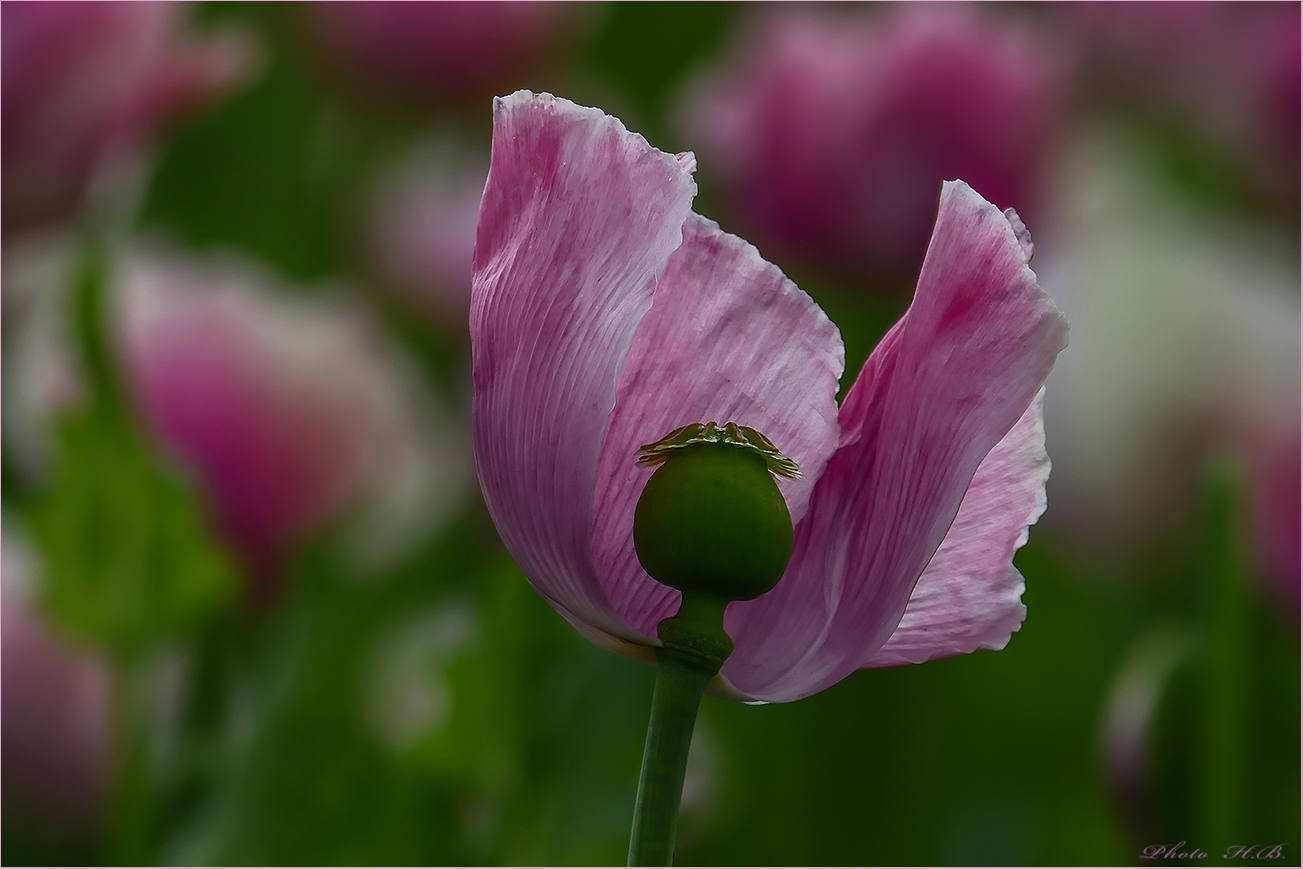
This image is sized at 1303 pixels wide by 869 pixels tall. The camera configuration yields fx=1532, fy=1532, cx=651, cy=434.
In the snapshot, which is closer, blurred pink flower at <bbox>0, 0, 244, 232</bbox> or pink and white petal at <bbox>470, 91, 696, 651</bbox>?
pink and white petal at <bbox>470, 91, 696, 651</bbox>

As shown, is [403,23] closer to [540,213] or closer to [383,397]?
[383,397]

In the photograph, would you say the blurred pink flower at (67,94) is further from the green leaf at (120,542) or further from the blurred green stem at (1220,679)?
the blurred green stem at (1220,679)

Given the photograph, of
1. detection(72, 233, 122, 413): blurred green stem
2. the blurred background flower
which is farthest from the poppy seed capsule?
detection(72, 233, 122, 413): blurred green stem

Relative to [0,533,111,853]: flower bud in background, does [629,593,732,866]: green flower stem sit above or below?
above

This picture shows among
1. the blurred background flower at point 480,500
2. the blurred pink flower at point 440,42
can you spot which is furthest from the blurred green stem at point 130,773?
the blurred pink flower at point 440,42

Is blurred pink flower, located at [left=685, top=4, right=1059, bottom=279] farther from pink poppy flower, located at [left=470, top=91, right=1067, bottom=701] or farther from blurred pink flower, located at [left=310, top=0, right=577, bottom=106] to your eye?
pink poppy flower, located at [left=470, top=91, right=1067, bottom=701]
